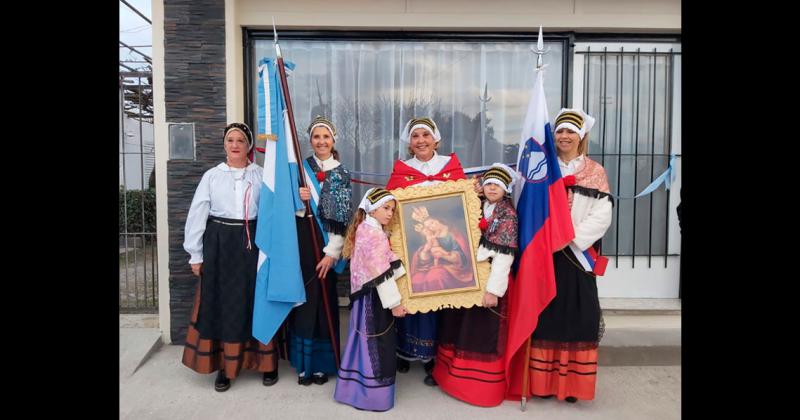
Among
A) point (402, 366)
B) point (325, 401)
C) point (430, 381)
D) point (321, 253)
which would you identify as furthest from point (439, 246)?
point (325, 401)

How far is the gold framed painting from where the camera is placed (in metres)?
2.81

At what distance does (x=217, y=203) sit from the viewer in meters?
3.07

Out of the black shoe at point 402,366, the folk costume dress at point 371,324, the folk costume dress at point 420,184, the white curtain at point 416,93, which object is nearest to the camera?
the folk costume dress at point 371,324

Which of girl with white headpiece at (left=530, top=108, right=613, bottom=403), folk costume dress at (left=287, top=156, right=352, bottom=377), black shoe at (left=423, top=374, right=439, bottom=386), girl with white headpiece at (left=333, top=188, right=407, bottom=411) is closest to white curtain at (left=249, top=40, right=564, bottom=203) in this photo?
folk costume dress at (left=287, top=156, right=352, bottom=377)

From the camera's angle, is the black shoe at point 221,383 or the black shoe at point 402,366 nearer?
the black shoe at point 221,383

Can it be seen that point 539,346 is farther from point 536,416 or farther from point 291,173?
point 291,173

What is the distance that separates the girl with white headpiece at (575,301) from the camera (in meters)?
2.84

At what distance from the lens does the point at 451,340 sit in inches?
121

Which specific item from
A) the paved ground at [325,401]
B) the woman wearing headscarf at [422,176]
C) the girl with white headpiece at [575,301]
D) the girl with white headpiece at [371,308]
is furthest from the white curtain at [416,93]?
the paved ground at [325,401]

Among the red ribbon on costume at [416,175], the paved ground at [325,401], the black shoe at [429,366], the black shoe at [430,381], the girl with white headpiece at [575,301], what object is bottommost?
the paved ground at [325,401]

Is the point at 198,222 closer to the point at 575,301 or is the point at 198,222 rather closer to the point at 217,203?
the point at 217,203

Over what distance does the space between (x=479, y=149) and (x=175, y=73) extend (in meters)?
2.57

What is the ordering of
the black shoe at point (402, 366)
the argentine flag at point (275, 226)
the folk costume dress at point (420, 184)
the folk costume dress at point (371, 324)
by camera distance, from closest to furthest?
the folk costume dress at point (371, 324) < the argentine flag at point (275, 226) < the folk costume dress at point (420, 184) < the black shoe at point (402, 366)

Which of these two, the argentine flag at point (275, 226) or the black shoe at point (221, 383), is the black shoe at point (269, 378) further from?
the argentine flag at point (275, 226)
